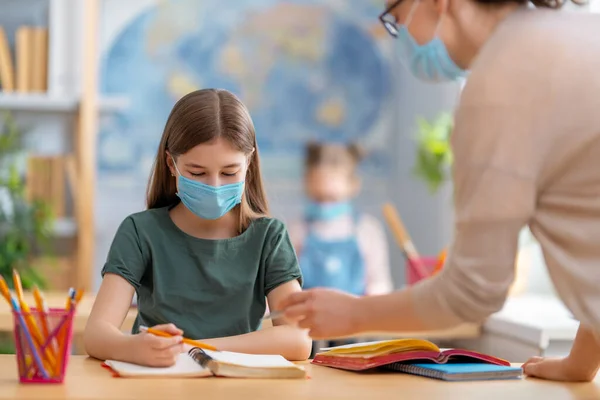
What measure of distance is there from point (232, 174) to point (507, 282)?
0.81 m

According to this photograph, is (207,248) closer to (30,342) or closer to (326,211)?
(30,342)

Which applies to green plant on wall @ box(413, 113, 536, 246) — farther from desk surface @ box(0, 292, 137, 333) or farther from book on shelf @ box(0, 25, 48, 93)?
book on shelf @ box(0, 25, 48, 93)

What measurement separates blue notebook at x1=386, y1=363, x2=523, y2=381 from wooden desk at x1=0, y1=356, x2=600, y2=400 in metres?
0.02

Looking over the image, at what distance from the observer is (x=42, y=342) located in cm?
142

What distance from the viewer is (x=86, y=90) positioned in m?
4.20

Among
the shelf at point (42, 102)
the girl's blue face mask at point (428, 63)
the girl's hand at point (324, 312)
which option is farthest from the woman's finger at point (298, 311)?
the shelf at point (42, 102)

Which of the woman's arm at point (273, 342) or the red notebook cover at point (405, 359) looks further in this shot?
the woman's arm at point (273, 342)

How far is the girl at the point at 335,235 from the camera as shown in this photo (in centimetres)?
396

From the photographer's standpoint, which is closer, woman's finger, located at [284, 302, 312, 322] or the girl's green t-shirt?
woman's finger, located at [284, 302, 312, 322]

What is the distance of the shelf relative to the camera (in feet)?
13.8

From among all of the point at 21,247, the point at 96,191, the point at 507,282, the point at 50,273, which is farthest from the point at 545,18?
the point at 96,191

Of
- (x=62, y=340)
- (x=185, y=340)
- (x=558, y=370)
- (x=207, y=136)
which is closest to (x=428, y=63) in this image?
(x=207, y=136)

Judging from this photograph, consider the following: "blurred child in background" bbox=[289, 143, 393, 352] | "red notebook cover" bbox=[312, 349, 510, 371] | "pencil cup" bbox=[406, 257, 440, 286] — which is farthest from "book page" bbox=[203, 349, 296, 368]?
"blurred child in background" bbox=[289, 143, 393, 352]

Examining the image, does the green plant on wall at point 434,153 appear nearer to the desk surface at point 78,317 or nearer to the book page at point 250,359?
the desk surface at point 78,317
